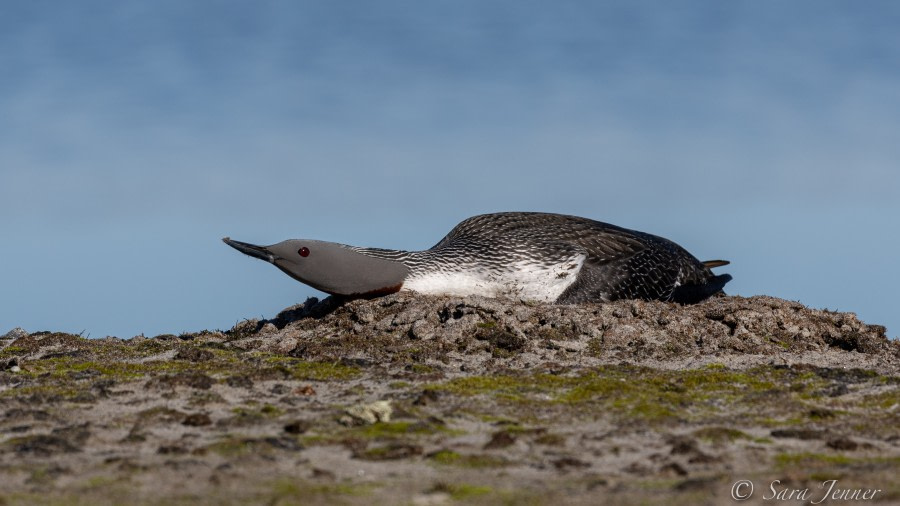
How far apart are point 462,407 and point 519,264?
5.99m

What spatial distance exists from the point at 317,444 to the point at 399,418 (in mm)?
1158

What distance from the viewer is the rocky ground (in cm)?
773

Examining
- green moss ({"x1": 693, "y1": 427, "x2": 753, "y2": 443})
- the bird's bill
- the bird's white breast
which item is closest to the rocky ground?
green moss ({"x1": 693, "y1": 427, "x2": 753, "y2": 443})

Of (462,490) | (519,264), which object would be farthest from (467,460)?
(519,264)

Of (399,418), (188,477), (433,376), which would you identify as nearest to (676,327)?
(433,376)

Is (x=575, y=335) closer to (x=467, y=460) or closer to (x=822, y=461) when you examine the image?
(x=822, y=461)

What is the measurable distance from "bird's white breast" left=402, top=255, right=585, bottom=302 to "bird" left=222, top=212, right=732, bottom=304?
0.01 meters

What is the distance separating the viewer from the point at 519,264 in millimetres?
16234

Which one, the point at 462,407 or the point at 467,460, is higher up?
the point at 462,407

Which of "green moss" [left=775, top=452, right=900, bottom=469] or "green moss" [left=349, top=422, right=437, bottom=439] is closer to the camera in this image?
"green moss" [left=775, top=452, right=900, bottom=469]

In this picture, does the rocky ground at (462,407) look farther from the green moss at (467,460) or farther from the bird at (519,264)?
the bird at (519,264)

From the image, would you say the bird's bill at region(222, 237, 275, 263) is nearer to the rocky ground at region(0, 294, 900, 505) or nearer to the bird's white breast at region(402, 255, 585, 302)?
the rocky ground at region(0, 294, 900, 505)

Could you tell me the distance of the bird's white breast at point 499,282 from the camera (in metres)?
16.0

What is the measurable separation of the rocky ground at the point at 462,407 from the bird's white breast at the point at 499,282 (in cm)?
46
